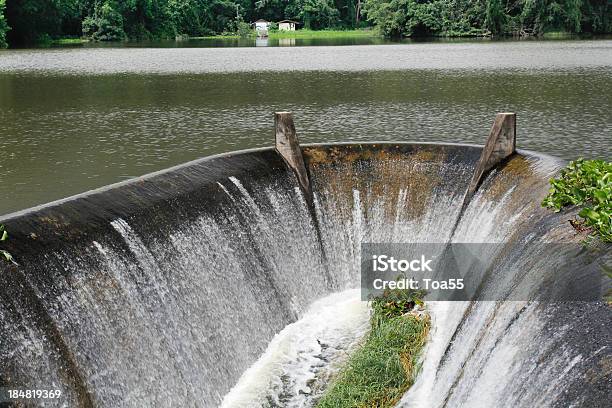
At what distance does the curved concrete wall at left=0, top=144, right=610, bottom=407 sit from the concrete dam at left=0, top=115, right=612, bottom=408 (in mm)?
19

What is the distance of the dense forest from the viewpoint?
64625 mm

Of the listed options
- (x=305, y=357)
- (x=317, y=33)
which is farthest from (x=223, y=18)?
(x=305, y=357)

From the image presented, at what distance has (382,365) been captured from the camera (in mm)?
8008

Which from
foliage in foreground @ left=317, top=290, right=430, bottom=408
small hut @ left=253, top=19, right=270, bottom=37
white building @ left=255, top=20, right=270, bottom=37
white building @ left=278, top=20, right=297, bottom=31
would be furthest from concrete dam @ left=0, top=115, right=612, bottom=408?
white building @ left=278, top=20, right=297, bottom=31

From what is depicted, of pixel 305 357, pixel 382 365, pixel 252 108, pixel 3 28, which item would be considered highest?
pixel 3 28

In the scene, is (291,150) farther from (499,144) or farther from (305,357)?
(305,357)

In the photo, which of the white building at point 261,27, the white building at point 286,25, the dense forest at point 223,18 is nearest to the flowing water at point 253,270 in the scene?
the dense forest at point 223,18

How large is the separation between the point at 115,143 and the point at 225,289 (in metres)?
11.1

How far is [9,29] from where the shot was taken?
62.8 meters

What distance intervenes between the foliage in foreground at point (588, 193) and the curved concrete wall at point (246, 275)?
9.9 inches

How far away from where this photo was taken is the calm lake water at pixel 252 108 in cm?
1716

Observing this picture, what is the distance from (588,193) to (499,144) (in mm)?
3171

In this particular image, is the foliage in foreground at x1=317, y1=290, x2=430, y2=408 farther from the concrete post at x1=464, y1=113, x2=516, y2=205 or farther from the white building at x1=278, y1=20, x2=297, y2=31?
the white building at x1=278, y1=20, x2=297, y2=31

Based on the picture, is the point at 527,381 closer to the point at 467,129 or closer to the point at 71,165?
the point at 71,165
